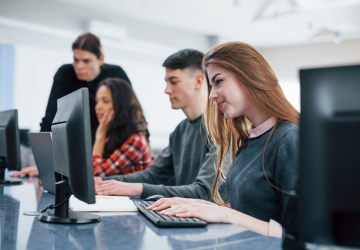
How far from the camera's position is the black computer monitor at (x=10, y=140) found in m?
1.70

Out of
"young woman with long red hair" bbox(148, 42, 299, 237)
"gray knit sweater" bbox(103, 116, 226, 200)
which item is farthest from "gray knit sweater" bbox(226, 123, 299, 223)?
"gray knit sweater" bbox(103, 116, 226, 200)

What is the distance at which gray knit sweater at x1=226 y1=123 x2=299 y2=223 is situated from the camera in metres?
0.93

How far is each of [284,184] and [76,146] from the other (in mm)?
558

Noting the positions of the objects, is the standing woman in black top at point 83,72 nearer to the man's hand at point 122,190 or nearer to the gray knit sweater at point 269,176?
the man's hand at point 122,190

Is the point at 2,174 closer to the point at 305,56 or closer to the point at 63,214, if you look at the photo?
the point at 63,214

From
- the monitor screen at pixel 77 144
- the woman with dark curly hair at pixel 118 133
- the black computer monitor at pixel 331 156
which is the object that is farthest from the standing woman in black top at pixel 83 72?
the black computer monitor at pixel 331 156

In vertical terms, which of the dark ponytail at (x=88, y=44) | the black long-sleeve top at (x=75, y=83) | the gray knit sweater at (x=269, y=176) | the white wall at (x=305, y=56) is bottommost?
the gray knit sweater at (x=269, y=176)

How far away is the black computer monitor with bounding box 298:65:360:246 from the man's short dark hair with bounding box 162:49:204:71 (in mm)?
1390

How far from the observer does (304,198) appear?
46 cm

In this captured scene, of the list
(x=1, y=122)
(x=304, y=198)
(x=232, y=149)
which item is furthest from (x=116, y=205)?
(x=1, y=122)

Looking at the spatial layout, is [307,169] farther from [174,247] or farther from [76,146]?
[76,146]

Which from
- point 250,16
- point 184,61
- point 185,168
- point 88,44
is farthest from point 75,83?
point 250,16

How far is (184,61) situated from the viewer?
182cm

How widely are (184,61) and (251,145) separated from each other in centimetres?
79
